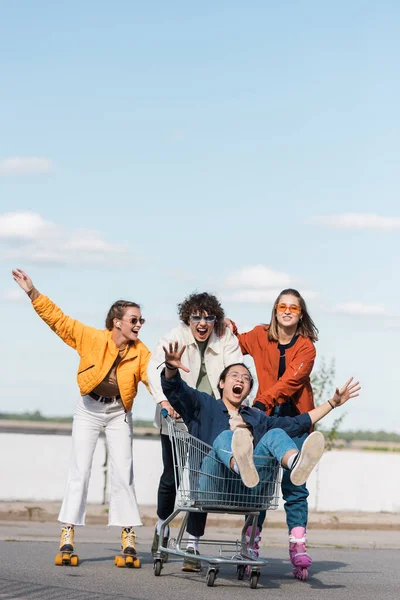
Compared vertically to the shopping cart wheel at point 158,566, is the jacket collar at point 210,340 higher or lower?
higher

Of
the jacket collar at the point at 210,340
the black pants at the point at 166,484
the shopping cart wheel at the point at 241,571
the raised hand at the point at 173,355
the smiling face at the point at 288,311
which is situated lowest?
the shopping cart wheel at the point at 241,571

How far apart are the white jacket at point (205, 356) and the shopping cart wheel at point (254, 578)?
143 cm

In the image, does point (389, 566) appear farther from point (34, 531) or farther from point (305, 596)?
point (34, 531)

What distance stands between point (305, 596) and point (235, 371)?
1.71 m

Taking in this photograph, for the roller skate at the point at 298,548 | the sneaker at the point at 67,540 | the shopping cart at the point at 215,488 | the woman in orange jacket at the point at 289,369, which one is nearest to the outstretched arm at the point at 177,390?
the shopping cart at the point at 215,488

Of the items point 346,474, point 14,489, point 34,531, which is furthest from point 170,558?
point 346,474

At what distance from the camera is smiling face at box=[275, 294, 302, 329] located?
880 centimetres

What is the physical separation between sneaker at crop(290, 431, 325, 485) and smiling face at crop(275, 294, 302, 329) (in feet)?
4.85

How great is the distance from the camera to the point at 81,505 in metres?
8.91

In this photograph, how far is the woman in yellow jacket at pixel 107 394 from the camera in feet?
29.0

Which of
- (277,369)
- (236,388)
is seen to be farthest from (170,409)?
(277,369)

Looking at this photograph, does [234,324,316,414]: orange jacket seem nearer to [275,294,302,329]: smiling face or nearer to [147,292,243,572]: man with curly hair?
[275,294,302,329]: smiling face

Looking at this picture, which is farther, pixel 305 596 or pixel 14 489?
pixel 14 489

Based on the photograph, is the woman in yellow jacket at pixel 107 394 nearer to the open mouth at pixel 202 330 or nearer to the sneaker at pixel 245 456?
the open mouth at pixel 202 330
